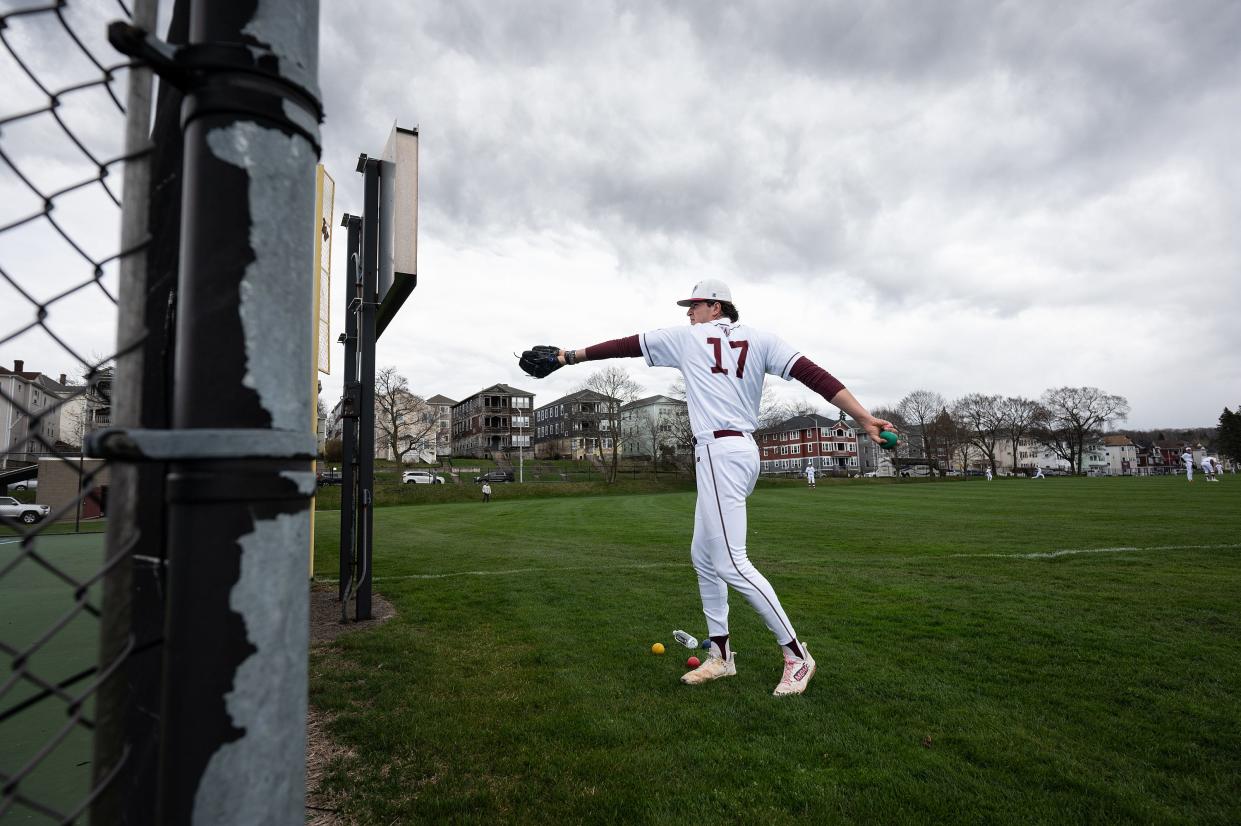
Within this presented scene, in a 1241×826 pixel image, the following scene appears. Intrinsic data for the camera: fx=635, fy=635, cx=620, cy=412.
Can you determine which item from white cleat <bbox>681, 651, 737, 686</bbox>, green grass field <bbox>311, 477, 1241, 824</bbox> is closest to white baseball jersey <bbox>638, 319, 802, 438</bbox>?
white cleat <bbox>681, 651, 737, 686</bbox>

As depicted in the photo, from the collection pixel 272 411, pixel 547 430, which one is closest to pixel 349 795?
pixel 272 411

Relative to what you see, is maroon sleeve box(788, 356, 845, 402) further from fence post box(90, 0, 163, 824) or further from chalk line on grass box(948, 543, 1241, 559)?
chalk line on grass box(948, 543, 1241, 559)

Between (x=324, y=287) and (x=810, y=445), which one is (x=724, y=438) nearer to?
(x=324, y=287)

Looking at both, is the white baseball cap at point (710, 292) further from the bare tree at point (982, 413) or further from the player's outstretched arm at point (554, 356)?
the bare tree at point (982, 413)

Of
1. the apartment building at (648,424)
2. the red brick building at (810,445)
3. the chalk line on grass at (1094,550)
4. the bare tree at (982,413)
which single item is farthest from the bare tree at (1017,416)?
the chalk line on grass at (1094,550)

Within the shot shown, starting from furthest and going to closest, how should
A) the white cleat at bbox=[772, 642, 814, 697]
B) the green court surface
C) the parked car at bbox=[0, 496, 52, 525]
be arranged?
the parked car at bbox=[0, 496, 52, 525], the white cleat at bbox=[772, 642, 814, 697], the green court surface

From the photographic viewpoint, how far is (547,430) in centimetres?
10675

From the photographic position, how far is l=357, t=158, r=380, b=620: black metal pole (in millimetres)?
5559

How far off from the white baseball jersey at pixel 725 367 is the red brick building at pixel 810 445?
92.1 metres

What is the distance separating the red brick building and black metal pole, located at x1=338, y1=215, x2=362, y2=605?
91.1 m

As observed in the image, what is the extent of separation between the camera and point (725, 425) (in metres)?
4.17

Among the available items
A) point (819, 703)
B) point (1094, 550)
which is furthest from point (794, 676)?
point (1094, 550)

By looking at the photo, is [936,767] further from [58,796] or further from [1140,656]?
[58,796]

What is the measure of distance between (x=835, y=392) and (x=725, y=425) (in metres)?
0.72
